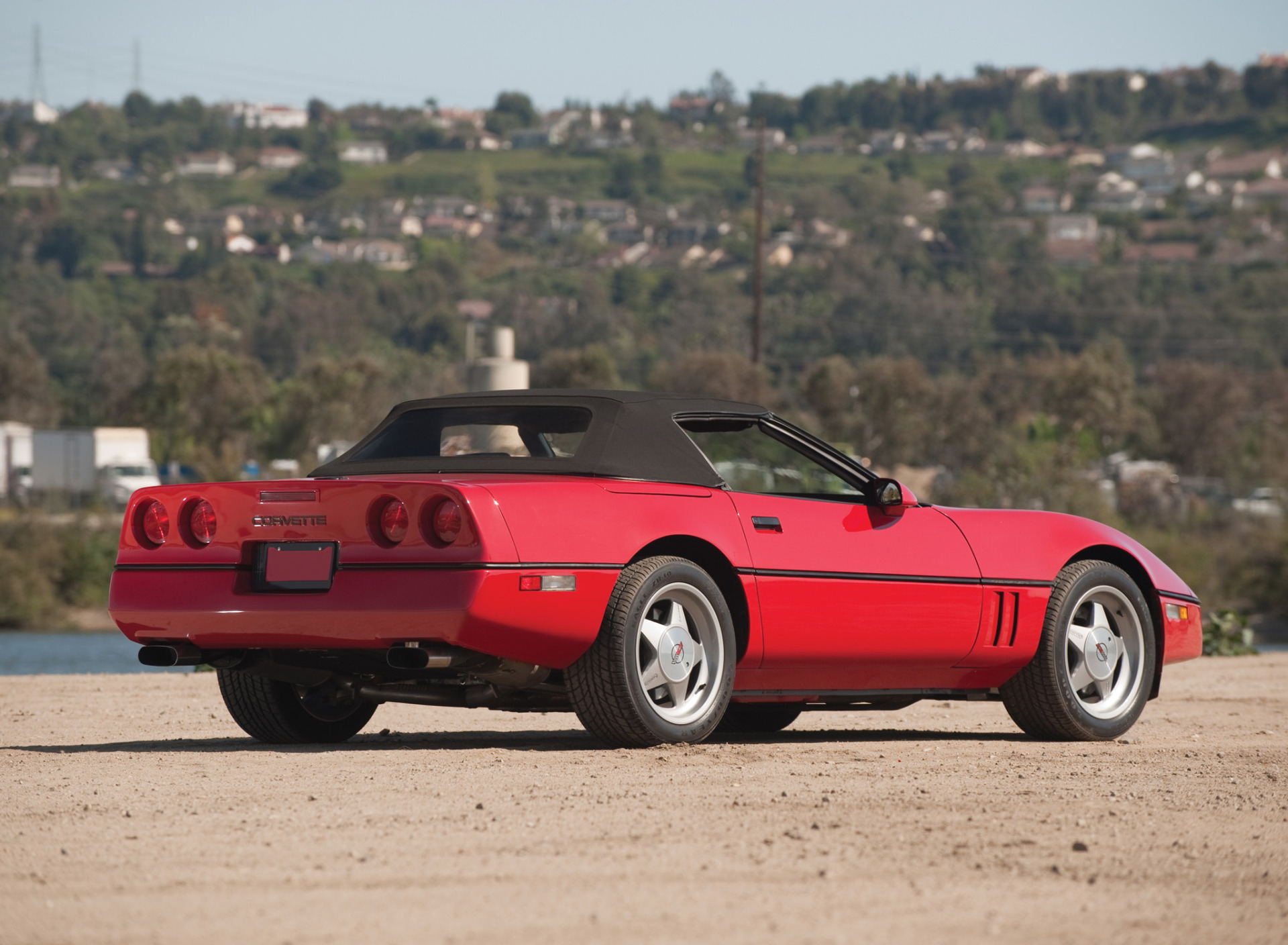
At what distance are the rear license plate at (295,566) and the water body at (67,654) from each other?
16.1 m

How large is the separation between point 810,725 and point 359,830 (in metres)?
4.06

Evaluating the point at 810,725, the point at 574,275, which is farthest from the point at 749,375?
the point at 574,275

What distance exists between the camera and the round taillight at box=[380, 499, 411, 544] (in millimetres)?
5832

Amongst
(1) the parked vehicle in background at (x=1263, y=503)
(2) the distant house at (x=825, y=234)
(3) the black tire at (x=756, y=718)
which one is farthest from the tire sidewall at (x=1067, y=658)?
(2) the distant house at (x=825, y=234)

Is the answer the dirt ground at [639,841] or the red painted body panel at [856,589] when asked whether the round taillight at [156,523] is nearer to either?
the dirt ground at [639,841]

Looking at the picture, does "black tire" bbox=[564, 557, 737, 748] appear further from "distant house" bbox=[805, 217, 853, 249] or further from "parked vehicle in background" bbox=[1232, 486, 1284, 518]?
"distant house" bbox=[805, 217, 853, 249]

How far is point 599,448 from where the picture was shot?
20.6ft

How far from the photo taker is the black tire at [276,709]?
270 inches

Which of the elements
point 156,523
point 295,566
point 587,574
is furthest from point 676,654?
point 156,523

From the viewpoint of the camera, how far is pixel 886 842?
4.50 metres

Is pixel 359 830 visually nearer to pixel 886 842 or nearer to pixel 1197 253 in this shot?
pixel 886 842

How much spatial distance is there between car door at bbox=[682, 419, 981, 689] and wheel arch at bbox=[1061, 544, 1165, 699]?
2.55ft

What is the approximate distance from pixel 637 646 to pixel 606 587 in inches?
9.5

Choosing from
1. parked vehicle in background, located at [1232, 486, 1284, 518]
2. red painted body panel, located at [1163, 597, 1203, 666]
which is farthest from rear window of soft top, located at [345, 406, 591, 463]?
parked vehicle in background, located at [1232, 486, 1284, 518]
